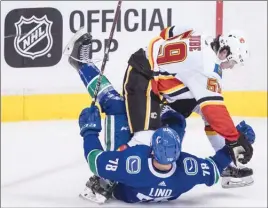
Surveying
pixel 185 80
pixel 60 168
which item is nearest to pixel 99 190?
pixel 185 80

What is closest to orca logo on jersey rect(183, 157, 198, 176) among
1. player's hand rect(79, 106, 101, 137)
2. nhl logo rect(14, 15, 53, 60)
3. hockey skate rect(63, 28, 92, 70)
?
player's hand rect(79, 106, 101, 137)

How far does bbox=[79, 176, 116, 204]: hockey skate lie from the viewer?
8.82ft

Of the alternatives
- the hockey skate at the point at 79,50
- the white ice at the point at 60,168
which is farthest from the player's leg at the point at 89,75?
the white ice at the point at 60,168

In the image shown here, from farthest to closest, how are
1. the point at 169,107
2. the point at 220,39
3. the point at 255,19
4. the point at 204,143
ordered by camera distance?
the point at 255,19 < the point at 204,143 < the point at 169,107 < the point at 220,39

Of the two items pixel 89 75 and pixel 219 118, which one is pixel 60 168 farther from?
pixel 219 118

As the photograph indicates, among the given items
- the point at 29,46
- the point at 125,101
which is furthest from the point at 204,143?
the point at 29,46

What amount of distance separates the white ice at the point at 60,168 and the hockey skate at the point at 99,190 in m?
0.03

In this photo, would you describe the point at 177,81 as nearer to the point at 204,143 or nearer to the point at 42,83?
the point at 204,143

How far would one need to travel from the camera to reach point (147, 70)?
2.72 m

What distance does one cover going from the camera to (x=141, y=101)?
2.70m

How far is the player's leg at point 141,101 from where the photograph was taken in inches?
106

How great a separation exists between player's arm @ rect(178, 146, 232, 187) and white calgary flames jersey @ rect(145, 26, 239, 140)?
0.16 meters

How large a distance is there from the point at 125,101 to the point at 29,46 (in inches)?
83.0

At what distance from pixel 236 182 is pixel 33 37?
90.4 inches
